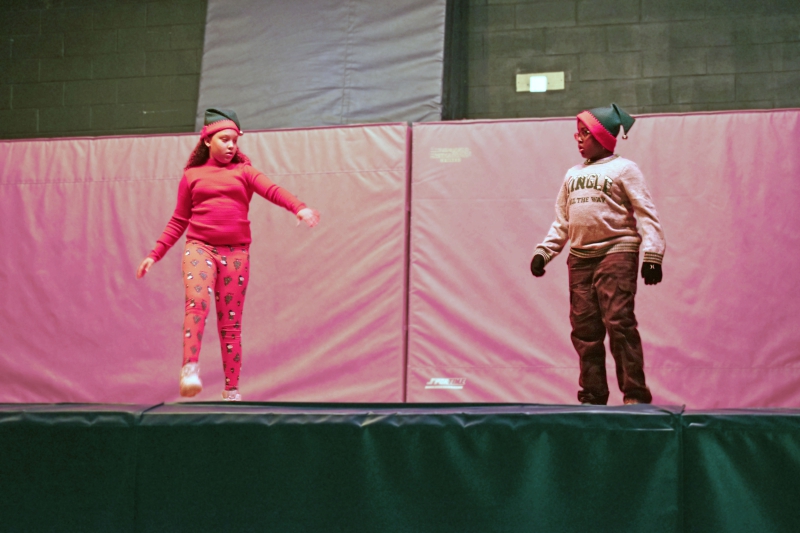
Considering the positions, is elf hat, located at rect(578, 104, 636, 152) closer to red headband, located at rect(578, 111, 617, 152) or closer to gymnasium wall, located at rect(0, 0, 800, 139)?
red headband, located at rect(578, 111, 617, 152)

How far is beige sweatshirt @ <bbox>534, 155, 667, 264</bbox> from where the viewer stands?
130 inches

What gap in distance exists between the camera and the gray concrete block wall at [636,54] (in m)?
5.09

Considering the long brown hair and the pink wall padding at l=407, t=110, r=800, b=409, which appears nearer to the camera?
the long brown hair

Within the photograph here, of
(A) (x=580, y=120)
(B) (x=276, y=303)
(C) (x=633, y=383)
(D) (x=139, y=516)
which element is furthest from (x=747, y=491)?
(B) (x=276, y=303)

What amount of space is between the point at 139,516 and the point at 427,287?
9.81 ft

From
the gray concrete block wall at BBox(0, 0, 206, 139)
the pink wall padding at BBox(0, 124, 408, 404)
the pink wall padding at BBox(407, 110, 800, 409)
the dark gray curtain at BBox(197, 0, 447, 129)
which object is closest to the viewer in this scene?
the pink wall padding at BBox(407, 110, 800, 409)

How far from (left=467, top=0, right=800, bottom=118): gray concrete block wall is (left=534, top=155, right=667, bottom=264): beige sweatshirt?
1972mm

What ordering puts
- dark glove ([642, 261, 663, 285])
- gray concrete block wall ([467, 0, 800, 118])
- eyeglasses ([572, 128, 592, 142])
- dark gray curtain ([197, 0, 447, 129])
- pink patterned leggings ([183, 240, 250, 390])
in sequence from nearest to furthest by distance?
dark glove ([642, 261, 663, 285]) < pink patterned leggings ([183, 240, 250, 390]) < eyeglasses ([572, 128, 592, 142]) < dark gray curtain ([197, 0, 447, 129]) < gray concrete block wall ([467, 0, 800, 118])

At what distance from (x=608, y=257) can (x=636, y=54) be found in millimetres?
2468

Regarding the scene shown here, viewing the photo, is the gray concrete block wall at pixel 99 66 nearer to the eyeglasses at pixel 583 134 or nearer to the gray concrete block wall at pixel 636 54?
the gray concrete block wall at pixel 636 54

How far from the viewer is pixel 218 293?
3.59 m

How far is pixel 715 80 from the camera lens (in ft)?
16.9

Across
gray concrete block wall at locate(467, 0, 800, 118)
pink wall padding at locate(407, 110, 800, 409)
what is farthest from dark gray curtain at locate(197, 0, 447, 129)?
gray concrete block wall at locate(467, 0, 800, 118)

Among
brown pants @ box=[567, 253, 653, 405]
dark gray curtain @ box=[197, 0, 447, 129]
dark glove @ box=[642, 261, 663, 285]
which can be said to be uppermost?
dark gray curtain @ box=[197, 0, 447, 129]
